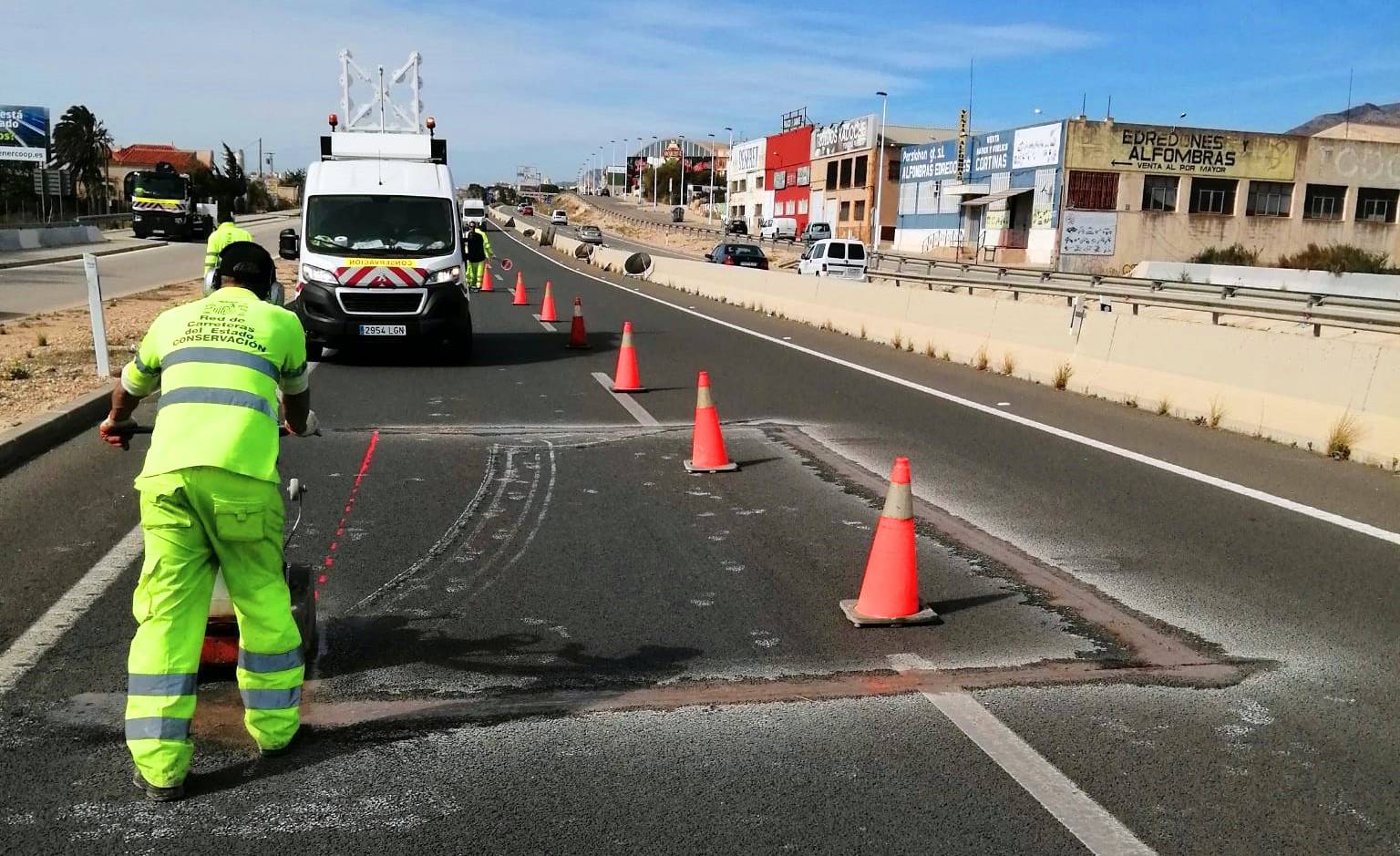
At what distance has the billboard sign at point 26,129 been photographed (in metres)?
72.7

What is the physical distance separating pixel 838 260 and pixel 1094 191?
25.5 m

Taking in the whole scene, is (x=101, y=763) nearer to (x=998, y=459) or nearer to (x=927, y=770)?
(x=927, y=770)

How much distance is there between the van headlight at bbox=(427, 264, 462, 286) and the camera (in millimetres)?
15156

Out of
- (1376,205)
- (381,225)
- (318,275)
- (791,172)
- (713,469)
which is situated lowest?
(713,469)

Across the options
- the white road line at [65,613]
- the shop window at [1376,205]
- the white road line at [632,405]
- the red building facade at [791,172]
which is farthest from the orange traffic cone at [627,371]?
the red building facade at [791,172]

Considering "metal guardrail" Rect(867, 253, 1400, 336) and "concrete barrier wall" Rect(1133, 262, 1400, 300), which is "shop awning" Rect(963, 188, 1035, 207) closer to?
"metal guardrail" Rect(867, 253, 1400, 336)

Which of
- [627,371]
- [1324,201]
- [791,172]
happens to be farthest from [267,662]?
[791,172]

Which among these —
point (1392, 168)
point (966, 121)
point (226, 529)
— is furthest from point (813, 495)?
point (1392, 168)

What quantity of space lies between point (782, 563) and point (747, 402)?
20.5 feet

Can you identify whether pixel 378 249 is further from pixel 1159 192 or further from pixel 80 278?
pixel 1159 192

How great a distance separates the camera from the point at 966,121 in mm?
67938

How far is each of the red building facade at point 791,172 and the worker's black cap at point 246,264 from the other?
93413 mm

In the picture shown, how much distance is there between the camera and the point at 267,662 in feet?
12.7

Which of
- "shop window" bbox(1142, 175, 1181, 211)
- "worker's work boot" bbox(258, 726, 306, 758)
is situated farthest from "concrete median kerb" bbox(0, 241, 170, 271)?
"shop window" bbox(1142, 175, 1181, 211)
